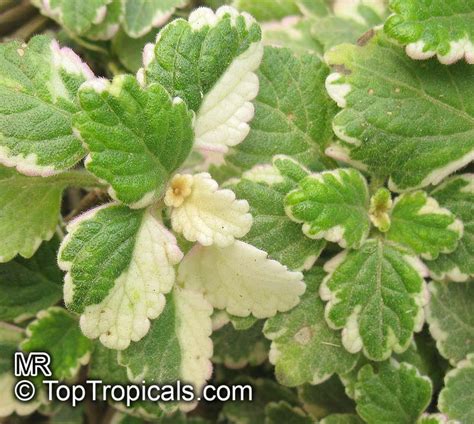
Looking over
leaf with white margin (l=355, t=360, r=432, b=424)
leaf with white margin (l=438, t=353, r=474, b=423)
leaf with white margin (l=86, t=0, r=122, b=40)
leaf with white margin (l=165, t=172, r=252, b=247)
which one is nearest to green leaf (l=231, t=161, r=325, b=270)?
leaf with white margin (l=165, t=172, r=252, b=247)

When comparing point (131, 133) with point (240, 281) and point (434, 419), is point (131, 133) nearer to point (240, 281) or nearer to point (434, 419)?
point (240, 281)

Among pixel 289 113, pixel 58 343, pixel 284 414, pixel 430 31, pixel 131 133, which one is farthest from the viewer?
pixel 284 414

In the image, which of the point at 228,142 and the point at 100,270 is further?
the point at 228,142

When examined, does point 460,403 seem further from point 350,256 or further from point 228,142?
point 228,142

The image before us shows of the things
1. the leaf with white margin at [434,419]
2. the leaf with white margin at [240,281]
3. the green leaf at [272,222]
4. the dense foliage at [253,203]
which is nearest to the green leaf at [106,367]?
the dense foliage at [253,203]

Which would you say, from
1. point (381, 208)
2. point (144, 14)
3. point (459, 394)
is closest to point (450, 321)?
point (459, 394)

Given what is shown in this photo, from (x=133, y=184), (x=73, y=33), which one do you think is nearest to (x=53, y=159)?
(x=133, y=184)
